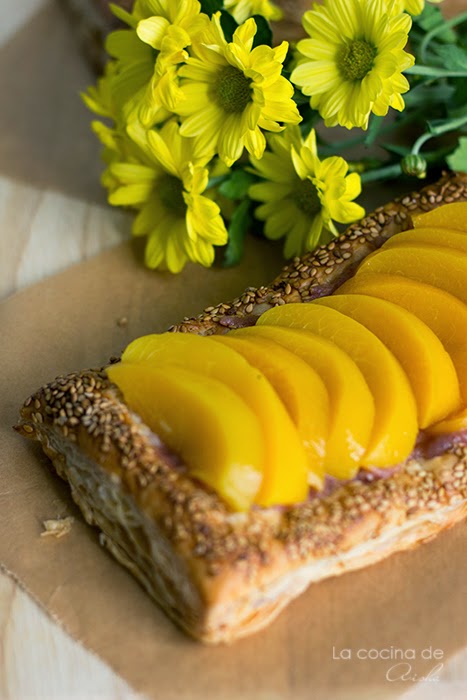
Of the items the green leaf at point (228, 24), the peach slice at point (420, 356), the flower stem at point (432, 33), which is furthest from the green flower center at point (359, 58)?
the peach slice at point (420, 356)

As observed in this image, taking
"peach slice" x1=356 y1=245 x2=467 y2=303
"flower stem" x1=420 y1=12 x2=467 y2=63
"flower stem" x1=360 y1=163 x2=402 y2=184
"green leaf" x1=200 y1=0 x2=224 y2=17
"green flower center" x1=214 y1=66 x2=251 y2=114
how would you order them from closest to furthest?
"peach slice" x1=356 y1=245 x2=467 y2=303
"green flower center" x1=214 y1=66 x2=251 y2=114
"green leaf" x1=200 y1=0 x2=224 y2=17
"flower stem" x1=420 y1=12 x2=467 y2=63
"flower stem" x1=360 y1=163 x2=402 y2=184

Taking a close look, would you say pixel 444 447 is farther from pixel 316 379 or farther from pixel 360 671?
pixel 360 671

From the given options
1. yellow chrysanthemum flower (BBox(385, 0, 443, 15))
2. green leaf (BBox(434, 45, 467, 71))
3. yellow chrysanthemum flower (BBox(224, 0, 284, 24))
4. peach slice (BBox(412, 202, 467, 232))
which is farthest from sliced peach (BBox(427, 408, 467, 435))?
yellow chrysanthemum flower (BBox(224, 0, 284, 24))

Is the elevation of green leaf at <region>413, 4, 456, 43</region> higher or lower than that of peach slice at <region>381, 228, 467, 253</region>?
higher

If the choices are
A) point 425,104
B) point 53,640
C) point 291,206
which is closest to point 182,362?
point 53,640

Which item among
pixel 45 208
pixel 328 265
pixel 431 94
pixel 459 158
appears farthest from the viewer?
pixel 45 208

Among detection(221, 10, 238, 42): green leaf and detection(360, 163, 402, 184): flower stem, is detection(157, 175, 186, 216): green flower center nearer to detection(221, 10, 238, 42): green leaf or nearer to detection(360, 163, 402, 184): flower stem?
detection(221, 10, 238, 42): green leaf

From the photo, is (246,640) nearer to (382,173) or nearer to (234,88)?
(234,88)

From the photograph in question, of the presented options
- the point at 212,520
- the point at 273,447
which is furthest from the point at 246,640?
the point at 273,447

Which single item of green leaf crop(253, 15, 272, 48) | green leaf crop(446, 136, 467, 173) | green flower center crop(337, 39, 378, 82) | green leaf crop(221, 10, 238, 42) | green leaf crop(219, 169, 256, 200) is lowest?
green leaf crop(446, 136, 467, 173)
